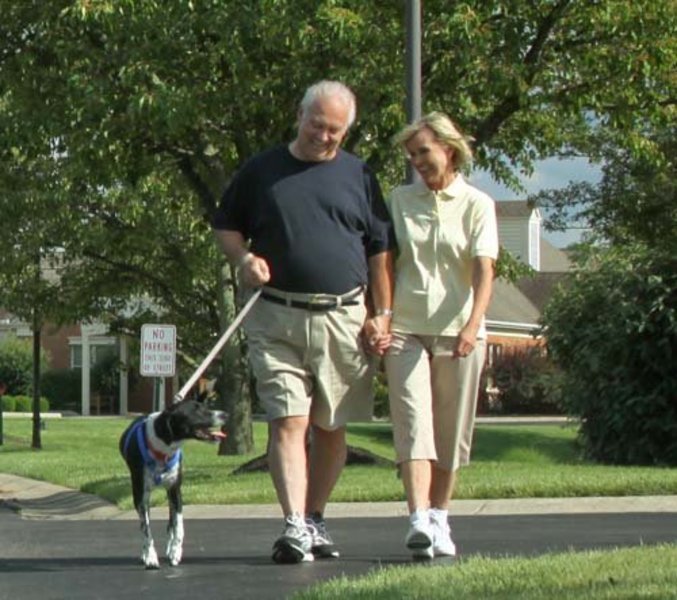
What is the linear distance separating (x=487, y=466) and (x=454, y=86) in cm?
396

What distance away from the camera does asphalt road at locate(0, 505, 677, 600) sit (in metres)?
6.66

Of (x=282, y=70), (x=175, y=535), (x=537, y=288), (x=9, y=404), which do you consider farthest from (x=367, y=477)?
(x=537, y=288)

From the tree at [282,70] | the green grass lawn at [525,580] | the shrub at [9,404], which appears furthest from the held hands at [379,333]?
the shrub at [9,404]

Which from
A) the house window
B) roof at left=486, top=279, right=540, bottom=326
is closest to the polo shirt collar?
roof at left=486, top=279, right=540, bottom=326

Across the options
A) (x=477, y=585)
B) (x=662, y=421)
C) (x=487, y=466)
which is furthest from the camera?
(x=662, y=421)

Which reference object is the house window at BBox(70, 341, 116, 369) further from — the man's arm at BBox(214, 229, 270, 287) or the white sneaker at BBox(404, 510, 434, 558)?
the white sneaker at BBox(404, 510, 434, 558)

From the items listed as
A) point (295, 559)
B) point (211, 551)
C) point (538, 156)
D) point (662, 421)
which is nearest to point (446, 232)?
point (295, 559)

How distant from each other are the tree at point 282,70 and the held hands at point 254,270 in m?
7.62

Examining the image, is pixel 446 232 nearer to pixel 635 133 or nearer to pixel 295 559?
pixel 295 559

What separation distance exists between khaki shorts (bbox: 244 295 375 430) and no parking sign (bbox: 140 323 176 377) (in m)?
13.1

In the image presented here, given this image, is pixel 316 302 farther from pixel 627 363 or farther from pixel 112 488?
pixel 627 363

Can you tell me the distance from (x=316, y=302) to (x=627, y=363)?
11260mm

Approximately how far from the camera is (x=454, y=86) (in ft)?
53.4

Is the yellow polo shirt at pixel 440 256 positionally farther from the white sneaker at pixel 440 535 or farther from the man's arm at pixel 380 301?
the white sneaker at pixel 440 535
